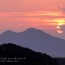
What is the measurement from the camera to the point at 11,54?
104750mm

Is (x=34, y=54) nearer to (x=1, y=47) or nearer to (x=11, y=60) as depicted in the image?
(x=1, y=47)

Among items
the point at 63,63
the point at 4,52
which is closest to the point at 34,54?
the point at 4,52

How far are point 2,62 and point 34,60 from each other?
735 inches

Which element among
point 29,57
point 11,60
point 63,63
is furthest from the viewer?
point 63,63

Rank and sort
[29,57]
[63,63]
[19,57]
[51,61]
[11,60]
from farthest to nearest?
[63,63]
[51,61]
[29,57]
[19,57]
[11,60]

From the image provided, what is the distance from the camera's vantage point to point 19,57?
102 meters

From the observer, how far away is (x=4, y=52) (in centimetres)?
10812

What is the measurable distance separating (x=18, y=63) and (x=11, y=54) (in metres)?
7.49

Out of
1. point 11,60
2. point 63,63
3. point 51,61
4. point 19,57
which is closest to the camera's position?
point 11,60

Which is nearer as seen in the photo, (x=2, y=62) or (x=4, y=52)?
(x=2, y=62)

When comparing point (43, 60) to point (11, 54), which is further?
point (43, 60)

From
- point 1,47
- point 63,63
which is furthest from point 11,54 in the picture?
point 63,63

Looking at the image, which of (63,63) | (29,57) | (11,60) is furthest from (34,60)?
(63,63)

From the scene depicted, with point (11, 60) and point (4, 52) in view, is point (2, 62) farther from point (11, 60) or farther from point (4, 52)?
point (4, 52)
